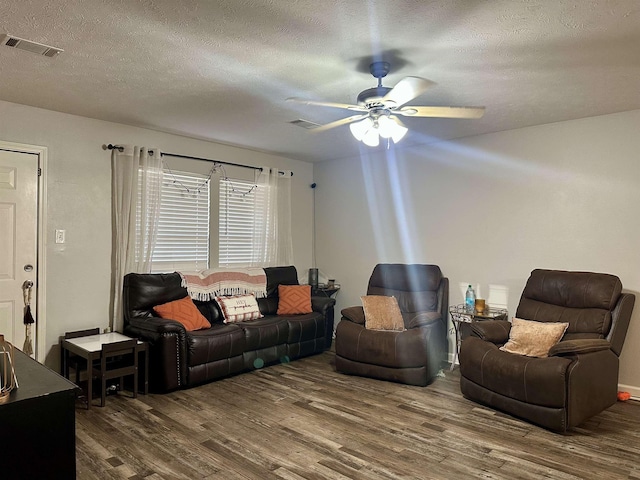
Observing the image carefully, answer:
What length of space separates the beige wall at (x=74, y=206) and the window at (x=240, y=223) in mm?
1213

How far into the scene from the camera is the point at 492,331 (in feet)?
12.6

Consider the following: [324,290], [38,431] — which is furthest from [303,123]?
[38,431]

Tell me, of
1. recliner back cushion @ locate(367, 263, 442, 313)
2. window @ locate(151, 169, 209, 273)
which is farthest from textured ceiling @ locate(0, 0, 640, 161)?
recliner back cushion @ locate(367, 263, 442, 313)

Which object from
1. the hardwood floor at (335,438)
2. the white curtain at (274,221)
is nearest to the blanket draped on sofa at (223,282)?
the white curtain at (274,221)

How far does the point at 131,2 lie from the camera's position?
86.4 inches

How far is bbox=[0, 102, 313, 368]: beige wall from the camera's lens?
3998 millimetres

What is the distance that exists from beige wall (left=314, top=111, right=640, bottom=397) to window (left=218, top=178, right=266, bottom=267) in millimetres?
1126

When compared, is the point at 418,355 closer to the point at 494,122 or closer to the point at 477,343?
the point at 477,343

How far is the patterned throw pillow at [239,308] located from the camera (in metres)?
4.78

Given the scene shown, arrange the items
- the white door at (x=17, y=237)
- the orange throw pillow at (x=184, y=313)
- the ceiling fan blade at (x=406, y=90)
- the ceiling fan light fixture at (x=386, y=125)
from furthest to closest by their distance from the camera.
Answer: the orange throw pillow at (x=184, y=313), the white door at (x=17, y=237), the ceiling fan light fixture at (x=386, y=125), the ceiling fan blade at (x=406, y=90)

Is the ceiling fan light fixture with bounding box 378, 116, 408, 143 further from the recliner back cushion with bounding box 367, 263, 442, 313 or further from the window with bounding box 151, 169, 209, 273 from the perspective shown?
the window with bounding box 151, 169, 209, 273

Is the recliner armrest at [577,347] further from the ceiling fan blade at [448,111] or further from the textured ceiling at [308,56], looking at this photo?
the textured ceiling at [308,56]

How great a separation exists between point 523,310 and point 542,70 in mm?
2097

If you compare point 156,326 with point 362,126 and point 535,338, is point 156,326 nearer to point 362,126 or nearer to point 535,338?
point 362,126
